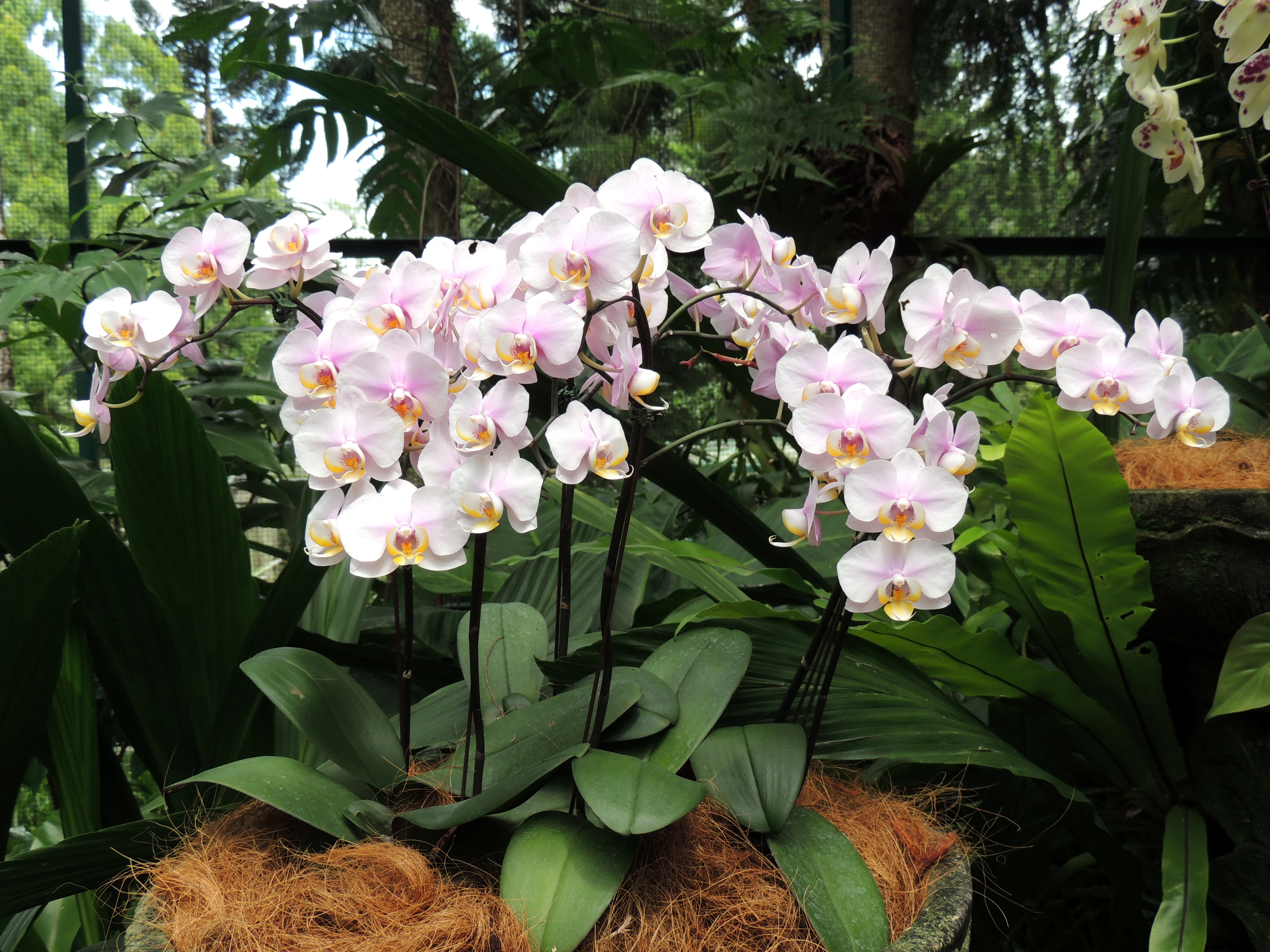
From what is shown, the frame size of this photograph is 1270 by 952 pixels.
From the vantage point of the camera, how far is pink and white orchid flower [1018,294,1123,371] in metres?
0.43

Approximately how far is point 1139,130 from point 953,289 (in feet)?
1.54

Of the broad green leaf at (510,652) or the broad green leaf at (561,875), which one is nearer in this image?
the broad green leaf at (561,875)

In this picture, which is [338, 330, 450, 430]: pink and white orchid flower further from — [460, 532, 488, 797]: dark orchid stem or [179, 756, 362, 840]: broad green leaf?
[179, 756, 362, 840]: broad green leaf

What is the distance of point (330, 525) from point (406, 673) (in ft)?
0.51

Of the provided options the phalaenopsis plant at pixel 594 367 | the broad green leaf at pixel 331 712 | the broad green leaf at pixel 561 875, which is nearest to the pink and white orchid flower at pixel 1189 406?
the phalaenopsis plant at pixel 594 367

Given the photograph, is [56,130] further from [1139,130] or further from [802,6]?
[1139,130]

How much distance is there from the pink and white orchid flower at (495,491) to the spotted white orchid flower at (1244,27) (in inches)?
24.6

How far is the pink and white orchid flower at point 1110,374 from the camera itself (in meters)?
0.42

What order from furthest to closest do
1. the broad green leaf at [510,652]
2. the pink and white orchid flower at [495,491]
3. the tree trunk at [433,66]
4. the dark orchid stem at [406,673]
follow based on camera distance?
the tree trunk at [433,66], the broad green leaf at [510,652], the dark orchid stem at [406,673], the pink and white orchid flower at [495,491]

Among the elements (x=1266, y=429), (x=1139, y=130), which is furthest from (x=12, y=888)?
(x=1266, y=429)

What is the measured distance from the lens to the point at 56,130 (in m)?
1.72

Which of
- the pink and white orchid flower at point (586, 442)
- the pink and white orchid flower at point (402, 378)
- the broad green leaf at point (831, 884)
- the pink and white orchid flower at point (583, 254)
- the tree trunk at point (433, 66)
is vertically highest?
the tree trunk at point (433, 66)

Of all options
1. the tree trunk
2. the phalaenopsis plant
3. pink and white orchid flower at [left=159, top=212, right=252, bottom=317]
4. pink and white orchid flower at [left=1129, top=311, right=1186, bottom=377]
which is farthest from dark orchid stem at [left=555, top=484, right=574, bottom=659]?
the tree trunk

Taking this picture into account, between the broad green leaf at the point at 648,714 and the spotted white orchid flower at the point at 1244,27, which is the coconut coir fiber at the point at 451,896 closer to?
→ the broad green leaf at the point at 648,714
